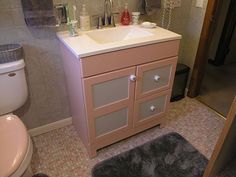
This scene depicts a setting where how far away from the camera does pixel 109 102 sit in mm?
1388

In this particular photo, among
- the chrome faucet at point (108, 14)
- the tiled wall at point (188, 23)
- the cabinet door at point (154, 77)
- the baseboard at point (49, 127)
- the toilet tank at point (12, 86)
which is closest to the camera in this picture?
A: the toilet tank at point (12, 86)

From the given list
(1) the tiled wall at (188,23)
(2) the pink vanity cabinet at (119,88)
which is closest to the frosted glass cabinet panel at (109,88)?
(2) the pink vanity cabinet at (119,88)

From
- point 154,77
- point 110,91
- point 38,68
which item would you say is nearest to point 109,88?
point 110,91

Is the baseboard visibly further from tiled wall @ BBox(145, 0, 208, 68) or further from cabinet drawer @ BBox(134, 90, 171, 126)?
tiled wall @ BBox(145, 0, 208, 68)

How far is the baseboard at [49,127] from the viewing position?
1.75 m

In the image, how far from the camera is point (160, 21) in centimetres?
188

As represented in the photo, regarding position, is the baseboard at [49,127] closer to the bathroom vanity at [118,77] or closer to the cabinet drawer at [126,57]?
the bathroom vanity at [118,77]

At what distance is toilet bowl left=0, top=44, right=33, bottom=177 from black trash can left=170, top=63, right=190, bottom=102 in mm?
1440

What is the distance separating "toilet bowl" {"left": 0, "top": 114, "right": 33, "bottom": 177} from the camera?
3.17ft

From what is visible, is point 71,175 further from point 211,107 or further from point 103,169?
point 211,107

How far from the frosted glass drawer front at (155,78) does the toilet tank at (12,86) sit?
84cm

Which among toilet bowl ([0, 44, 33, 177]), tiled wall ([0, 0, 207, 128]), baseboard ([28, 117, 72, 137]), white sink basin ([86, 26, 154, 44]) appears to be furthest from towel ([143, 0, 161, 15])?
baseboard ([28, 117, 72, 137])

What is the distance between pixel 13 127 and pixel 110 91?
62 centimetres

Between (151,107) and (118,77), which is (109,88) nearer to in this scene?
(118,77)
